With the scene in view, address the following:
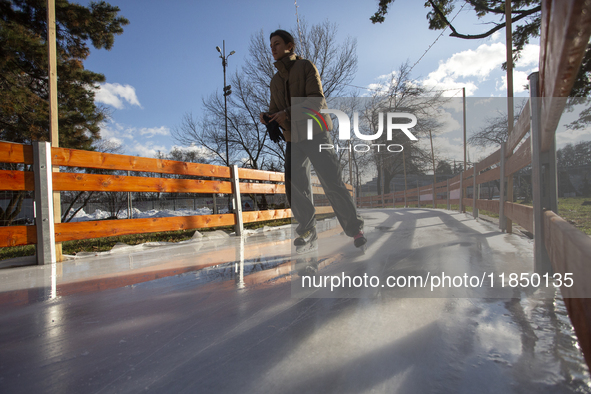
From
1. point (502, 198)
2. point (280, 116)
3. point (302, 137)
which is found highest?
point (280, 116)

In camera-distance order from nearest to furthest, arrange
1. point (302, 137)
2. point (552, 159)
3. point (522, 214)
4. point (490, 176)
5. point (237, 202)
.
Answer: point (552, 159)
point (522, 214)
point (302, 137)
point (490, 176)
point (237, 202)

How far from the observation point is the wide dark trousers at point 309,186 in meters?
2.16

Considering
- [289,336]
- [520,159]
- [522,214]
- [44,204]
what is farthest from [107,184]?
[520,159]

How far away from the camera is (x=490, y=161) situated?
3920 millimetres

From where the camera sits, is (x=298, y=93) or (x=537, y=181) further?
(x=298, y=93)

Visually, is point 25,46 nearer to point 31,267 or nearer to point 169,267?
point 31,267

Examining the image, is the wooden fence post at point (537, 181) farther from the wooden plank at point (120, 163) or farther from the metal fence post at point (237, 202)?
the metal fence post at point (237, 202)

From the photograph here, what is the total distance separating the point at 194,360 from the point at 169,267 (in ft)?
4.51

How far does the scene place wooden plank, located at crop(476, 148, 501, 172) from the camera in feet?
11.5

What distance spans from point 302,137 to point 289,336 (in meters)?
1.55

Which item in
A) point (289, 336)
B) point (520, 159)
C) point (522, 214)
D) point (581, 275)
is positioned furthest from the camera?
point (520, 159)

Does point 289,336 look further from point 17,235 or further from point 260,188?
point 260,188

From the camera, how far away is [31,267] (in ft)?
7.50

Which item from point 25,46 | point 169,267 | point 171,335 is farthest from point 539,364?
point 25,46
